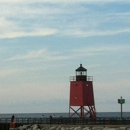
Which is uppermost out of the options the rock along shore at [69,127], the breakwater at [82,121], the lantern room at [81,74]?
the lantern room at [81,74]

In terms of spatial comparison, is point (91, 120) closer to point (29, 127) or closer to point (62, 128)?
point (62, 128)

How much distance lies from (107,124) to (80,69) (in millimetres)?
9734

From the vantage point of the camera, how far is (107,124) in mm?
46594

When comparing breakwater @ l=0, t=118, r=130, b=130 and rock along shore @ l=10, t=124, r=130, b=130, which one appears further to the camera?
breakwater @ l=0, t=118, r=130, b=130

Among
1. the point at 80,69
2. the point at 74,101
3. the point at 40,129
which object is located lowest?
the point at 40,129

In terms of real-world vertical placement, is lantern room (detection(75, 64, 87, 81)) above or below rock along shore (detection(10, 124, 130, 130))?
above

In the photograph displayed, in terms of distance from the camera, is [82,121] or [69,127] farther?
[82,121]

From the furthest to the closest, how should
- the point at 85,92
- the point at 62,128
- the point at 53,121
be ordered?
1. the point at 85,92
2. the point at 53,121
3. the point at 62,128

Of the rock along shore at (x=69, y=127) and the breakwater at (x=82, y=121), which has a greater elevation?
the breakwater at (x=82, y=121)

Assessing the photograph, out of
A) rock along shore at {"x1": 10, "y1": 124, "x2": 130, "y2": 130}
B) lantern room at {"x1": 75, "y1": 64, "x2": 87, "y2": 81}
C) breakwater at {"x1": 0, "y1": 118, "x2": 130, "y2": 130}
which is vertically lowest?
rock along shore at {"x1": 10, "y1": 124, "x2": 130, "y2": 130}

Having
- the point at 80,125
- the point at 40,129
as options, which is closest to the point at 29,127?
the point at 40,129

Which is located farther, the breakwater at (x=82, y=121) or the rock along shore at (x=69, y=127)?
the breakwater at (x=82, y=121)

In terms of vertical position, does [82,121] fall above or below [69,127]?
above

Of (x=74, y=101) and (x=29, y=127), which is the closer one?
(x=29, y=127)
